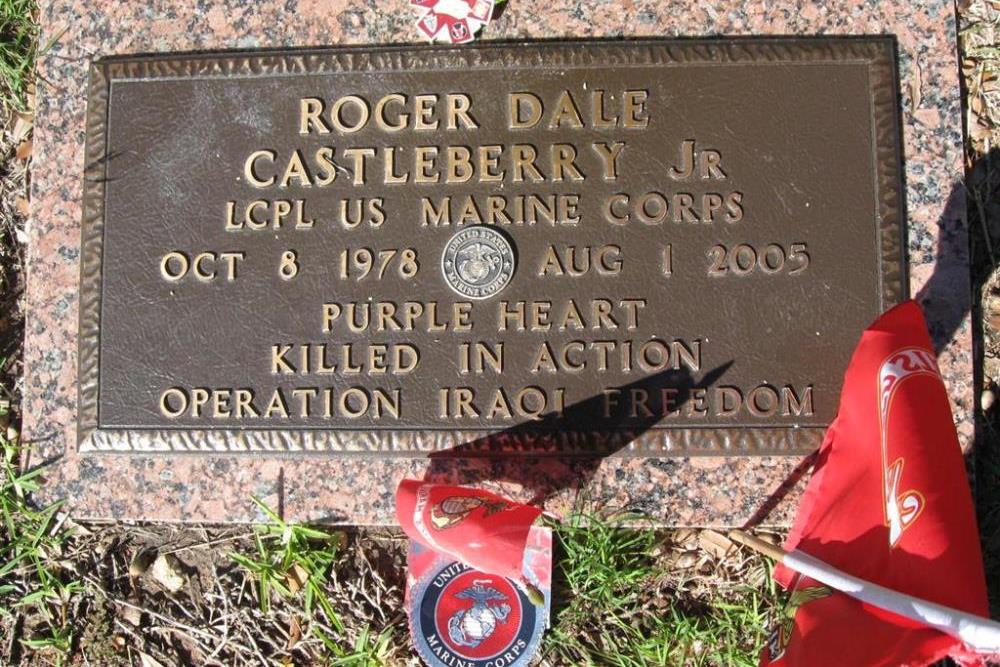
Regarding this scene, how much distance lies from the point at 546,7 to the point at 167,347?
67.0 inches

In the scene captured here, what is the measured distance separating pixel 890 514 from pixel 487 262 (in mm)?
1376

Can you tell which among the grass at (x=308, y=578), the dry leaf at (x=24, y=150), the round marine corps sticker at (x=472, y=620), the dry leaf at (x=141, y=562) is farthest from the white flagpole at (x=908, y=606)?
the dry leaf at (x=24, y=150)

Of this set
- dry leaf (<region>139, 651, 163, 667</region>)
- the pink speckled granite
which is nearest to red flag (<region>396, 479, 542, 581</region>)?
the pink speckled granite

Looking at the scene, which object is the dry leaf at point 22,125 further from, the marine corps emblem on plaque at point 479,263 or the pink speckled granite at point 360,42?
the marine corps emblem on plaque at point 479,263

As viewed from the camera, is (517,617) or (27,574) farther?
(27,574)

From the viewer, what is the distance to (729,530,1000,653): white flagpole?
1.96 metres

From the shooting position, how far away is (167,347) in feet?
9.02

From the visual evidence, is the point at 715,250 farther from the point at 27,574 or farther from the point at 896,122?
the point at 27,574

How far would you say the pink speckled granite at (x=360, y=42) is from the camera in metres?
2.72

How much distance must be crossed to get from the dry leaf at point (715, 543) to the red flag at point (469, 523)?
0.62m

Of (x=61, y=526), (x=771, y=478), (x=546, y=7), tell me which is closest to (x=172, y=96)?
(x=546, y=7)

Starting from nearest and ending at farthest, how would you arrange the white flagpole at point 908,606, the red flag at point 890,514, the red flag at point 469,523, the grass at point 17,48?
the white flagpole at point 908,606 < the red flag at point 890,514 < the red flag at point 469,523 < the grass at point 17,48

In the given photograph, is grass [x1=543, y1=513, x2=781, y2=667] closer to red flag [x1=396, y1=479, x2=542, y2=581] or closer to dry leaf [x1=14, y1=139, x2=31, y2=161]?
red flag [x1=396, y1=479, x2=542, y2=581]

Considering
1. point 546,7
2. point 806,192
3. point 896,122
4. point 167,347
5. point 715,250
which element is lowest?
point 167,347
